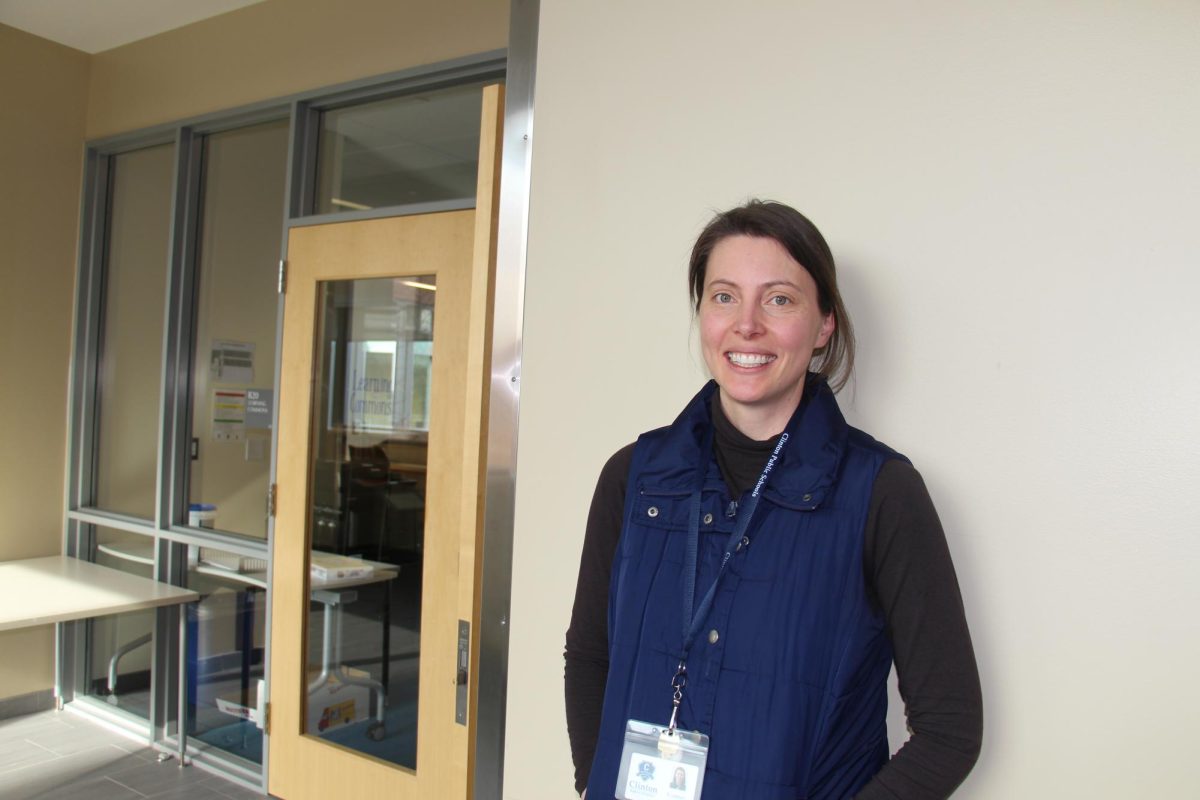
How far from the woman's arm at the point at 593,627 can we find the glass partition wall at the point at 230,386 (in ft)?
5.51

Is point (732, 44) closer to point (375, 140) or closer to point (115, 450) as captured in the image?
point (375, 140)

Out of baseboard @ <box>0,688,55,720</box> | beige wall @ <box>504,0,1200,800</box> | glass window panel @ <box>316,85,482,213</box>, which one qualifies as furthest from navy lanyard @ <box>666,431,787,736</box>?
baseboard @ <box>0,688,55,720</box>

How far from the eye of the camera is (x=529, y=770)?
5.70 feet

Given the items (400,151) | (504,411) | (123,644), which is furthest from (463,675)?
(123,644)

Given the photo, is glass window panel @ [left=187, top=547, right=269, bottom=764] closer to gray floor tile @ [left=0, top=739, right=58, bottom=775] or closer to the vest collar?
gray floor tile @ [left=0, top=739, right=58, bottom=775]

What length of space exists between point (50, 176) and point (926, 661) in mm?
4524

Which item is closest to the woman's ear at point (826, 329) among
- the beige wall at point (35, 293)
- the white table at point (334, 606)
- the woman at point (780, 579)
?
the woman at point (780, 579)

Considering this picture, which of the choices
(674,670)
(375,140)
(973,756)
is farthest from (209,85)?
(973,756)

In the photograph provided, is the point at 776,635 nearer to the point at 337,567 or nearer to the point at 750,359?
the point at 750,359

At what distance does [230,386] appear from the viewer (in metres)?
3.79

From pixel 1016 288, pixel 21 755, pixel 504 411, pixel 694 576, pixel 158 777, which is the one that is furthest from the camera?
pixel 21 755

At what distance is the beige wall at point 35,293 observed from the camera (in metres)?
4.04

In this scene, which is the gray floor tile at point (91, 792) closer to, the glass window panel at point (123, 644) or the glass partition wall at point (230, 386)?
the glass partition wall at point (230, 386)

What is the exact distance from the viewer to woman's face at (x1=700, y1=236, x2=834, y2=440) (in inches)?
46.9
